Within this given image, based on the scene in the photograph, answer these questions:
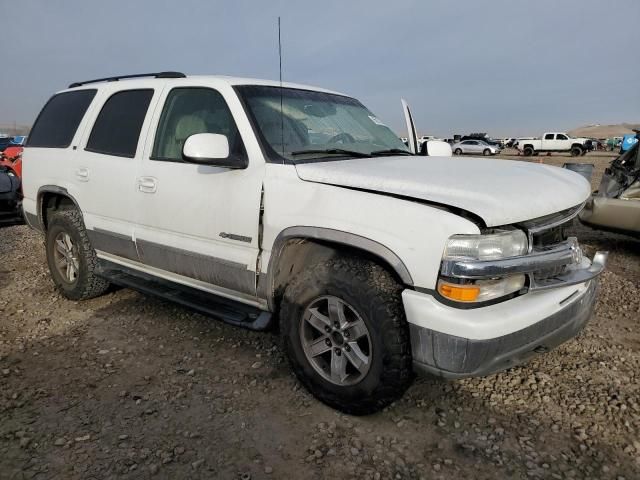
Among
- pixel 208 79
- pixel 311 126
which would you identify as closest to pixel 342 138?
pixel 311 126

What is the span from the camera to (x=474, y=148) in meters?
40.3

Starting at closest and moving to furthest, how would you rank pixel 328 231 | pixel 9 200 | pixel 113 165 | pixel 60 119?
pixel 328 231 < pixel 113 165 < pixel 60 119 < pixel 9 200

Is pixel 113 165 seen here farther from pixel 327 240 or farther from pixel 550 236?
pixel 550 236

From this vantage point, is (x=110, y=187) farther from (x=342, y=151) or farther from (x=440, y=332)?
(x=440, y=332)

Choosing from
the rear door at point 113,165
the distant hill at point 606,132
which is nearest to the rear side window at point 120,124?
the rear door at point 113,165

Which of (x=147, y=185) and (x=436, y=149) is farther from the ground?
(x=436, y=149)

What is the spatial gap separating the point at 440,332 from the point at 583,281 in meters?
0.95

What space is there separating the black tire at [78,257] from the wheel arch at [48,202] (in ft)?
0.34

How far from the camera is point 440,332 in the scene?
2.26 meters

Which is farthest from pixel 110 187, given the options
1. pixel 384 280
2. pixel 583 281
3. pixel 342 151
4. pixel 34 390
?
pixel 583 281

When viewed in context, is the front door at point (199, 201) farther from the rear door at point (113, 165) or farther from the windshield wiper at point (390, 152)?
the windshield wiper at point (390, 152)

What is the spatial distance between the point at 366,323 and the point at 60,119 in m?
3.75

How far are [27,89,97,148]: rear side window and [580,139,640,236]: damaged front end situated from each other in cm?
588

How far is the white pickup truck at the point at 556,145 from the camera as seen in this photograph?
38.4 metres
